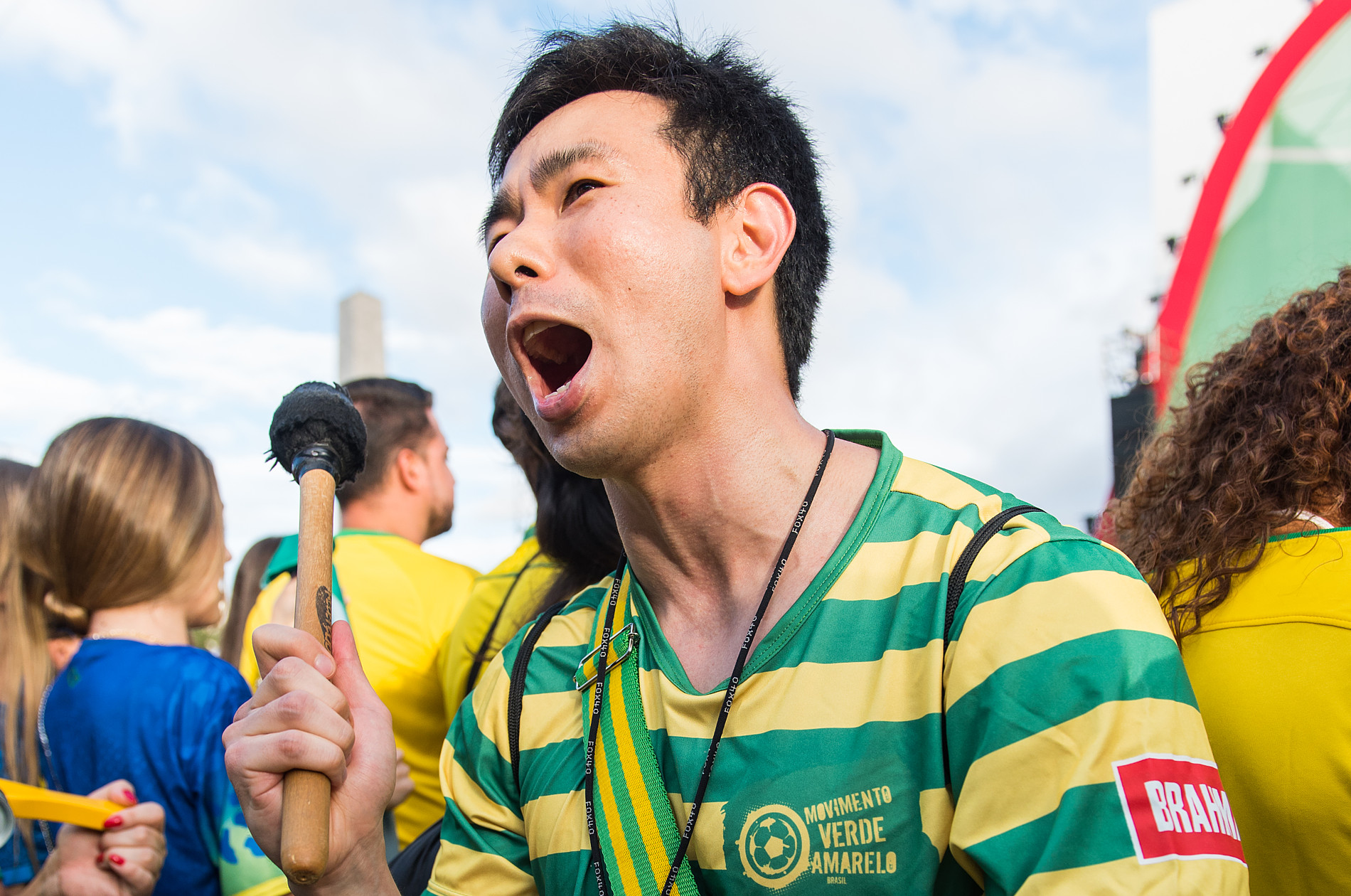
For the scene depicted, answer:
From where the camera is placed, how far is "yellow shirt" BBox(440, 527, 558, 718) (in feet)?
9.69

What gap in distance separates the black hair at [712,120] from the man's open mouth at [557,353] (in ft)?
1.26

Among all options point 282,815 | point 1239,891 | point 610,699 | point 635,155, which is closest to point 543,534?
point 610,699

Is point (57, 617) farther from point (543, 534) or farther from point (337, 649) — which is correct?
point (337, 649)

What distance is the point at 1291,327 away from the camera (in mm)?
2432

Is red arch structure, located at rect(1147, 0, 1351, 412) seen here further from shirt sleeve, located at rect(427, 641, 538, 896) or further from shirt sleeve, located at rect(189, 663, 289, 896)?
shirt sleeve, located at rect(189, 663, 289, 896)

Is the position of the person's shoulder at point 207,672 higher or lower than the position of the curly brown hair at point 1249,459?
lower

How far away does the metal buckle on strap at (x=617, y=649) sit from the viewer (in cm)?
191

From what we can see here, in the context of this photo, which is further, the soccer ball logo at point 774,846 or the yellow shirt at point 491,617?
the yellow shirt at point 491,617

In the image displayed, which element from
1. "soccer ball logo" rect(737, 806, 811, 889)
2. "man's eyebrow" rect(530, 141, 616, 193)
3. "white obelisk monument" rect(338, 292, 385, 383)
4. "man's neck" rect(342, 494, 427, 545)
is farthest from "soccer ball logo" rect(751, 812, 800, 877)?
"white obelisk monument" rect(338, 292, 385, 383)

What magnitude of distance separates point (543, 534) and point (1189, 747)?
1971 millimetres

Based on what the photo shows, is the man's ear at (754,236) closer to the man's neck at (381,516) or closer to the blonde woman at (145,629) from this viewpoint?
the blonde woman at (145,629)

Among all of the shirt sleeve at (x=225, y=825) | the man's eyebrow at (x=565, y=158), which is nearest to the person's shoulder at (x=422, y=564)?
the shirt sleeve at (x=225, y=825)

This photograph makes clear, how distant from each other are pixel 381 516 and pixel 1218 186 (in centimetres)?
1006

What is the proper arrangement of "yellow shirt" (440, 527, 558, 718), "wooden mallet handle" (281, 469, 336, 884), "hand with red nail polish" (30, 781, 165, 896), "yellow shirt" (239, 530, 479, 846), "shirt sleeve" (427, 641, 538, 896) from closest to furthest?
1. "wooden mallet handle" (281, 469, 336, 884)
2. "shirt sleeve" (427, 641, 538, 896)
3. "hand with red nail polish" (30, 781, 165, 896)
4. "yellow shirt" (440, 527, 558, 718)
5. "yellow shirt" (239, 530, 479, 846)
